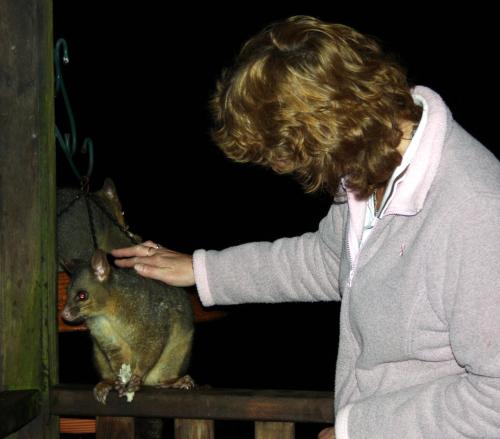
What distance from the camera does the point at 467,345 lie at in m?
1.26

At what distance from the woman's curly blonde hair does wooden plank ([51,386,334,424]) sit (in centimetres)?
58

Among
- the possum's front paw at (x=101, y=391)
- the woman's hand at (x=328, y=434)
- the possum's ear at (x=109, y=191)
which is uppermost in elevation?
the possum's ear at (x=109, y=191)

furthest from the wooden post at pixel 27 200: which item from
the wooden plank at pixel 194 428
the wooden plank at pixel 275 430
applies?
the wooden plank at pixel 275 430

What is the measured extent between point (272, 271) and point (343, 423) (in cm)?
53

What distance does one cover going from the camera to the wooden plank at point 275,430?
5.90 feet

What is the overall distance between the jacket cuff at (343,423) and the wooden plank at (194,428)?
46 centimetres

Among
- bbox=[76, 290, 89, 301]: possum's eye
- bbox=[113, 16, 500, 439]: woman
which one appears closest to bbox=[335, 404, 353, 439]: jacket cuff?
bbox=[113, 16, 500, 439]: woman

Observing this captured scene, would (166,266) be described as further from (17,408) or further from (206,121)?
(206,121)

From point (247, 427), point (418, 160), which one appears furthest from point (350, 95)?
point (247, 427)

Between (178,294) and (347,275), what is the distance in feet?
2.49

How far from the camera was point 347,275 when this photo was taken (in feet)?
5.07

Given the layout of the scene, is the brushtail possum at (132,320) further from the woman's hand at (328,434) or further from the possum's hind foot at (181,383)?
the woman's hand at (328,434)

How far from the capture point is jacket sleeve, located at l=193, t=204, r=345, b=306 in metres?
1.88

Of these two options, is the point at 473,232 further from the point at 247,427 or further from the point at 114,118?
the point at 114,118
